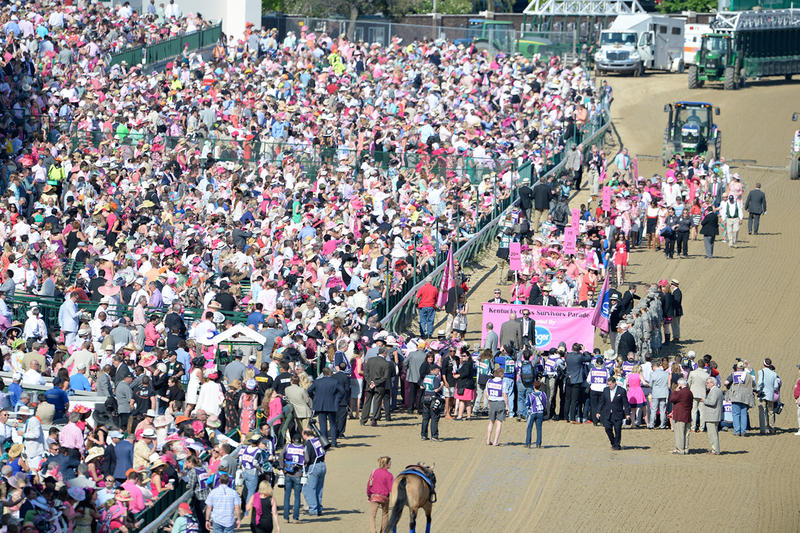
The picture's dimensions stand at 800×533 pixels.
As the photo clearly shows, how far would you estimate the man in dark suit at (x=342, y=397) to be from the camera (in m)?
20.5

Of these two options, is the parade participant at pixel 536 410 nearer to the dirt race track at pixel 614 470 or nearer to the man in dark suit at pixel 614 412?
the dirt race track at pixel 614 470

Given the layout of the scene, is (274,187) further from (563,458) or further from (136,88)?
(563,458)

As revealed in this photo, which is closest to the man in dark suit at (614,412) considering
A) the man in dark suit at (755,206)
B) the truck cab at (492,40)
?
the man in dark suit at (755,206)

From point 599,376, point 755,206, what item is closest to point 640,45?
point 755,206

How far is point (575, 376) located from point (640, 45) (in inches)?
1603

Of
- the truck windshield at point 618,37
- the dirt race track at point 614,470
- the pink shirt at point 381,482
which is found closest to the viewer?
the pink shirt at point 381,482

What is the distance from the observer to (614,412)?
20.9 meters

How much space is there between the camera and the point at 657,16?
61344 mm

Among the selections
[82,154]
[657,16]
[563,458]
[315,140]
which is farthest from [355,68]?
[563,458]

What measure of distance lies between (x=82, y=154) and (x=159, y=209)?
3.45 metres

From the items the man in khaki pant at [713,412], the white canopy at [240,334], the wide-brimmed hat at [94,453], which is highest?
the white canopy at [240,334]

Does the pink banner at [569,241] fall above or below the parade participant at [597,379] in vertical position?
above

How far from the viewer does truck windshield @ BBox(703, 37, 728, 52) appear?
5641 cm

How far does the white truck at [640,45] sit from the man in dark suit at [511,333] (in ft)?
120
